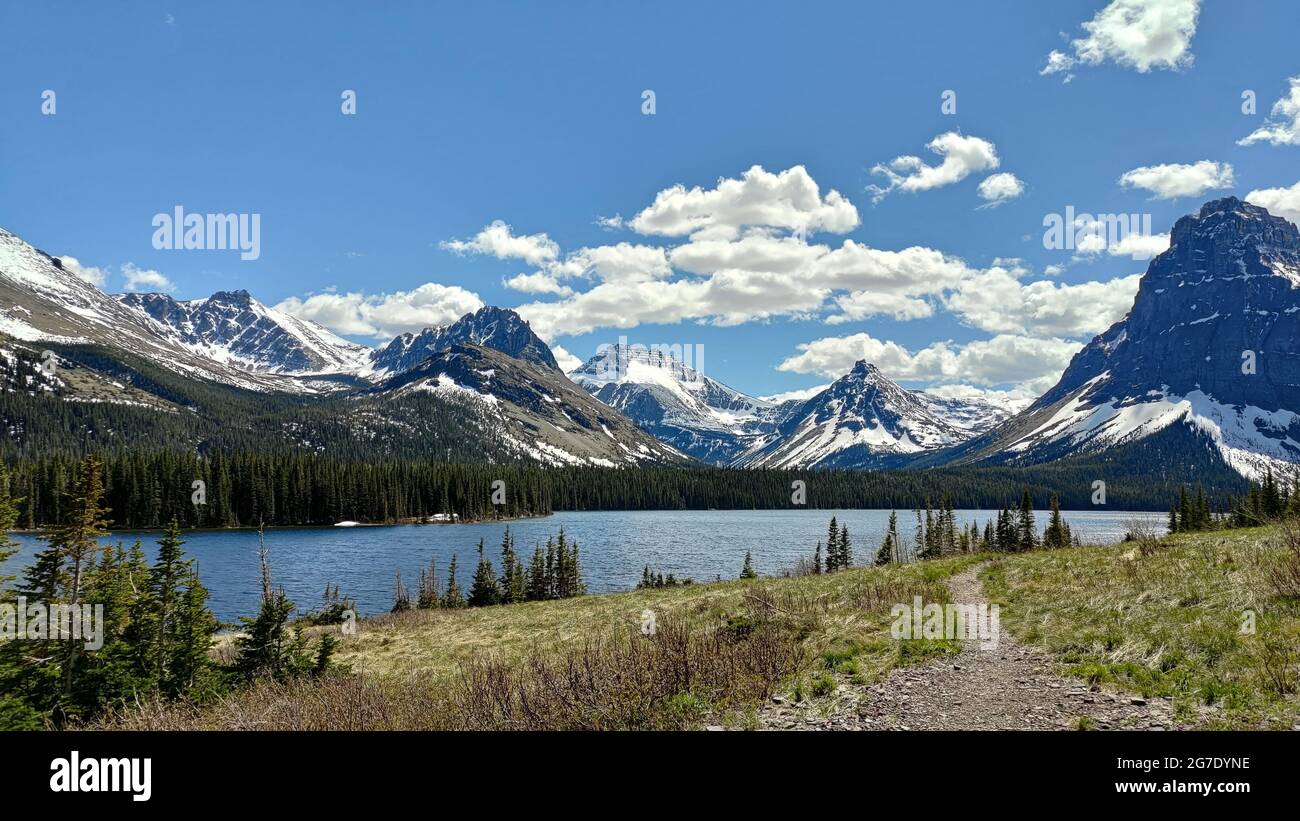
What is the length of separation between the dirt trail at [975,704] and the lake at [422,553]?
64.2 m

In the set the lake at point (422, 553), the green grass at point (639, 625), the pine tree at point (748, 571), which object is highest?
the green grass at point (639, 625)

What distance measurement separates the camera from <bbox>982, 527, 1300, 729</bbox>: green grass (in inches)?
391

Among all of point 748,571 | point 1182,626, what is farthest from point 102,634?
point 748,571

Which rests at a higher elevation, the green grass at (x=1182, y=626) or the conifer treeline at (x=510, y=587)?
the green grass at (x=1182, y=626)

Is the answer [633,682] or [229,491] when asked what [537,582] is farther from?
[229,491]

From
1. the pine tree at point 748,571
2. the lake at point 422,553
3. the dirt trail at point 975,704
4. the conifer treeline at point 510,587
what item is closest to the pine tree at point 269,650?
the dirt trail at point 975,704

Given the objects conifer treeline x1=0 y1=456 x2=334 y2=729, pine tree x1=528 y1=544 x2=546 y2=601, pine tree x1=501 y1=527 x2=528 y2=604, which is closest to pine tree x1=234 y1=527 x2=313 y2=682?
conifer treeline x1=0 y1=456 x2=334 y2=729

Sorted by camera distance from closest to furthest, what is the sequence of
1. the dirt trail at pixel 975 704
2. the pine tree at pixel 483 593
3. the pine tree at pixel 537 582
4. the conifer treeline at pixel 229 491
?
1. the dirt trail at pixel 975 704
2. the pine tree at pixel 483 593
3. the pine tree at pixel 537 582
4. the conifer treeline at pixel 229 491

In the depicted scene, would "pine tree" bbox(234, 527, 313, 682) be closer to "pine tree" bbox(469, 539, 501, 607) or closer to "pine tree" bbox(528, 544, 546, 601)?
"pine tree" bbox(469, 539, 501, 607)

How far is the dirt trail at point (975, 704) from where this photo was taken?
9914 millimetres

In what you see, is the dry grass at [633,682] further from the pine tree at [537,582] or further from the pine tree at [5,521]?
the pine tree at [537,582]

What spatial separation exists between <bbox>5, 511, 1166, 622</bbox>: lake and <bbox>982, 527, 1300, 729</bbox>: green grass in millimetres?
53286
